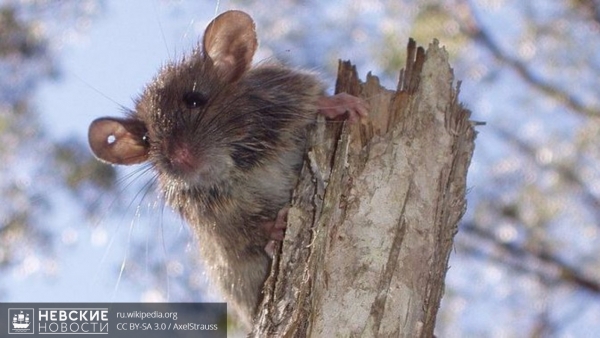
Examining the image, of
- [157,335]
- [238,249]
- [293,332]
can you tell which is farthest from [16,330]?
[293,332]

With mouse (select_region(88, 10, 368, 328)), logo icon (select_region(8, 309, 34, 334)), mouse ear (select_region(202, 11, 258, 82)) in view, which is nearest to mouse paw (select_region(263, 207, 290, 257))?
mouse (select_region(88, 10, 368, 328))

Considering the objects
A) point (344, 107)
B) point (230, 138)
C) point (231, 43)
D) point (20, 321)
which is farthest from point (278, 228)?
point (20, 321)

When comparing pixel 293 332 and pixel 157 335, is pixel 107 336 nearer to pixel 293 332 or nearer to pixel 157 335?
pixel 157 335

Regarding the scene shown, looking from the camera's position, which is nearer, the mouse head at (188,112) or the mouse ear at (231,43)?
the mouse head at (188,112)

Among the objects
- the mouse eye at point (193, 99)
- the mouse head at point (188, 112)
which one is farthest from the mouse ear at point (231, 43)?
the mouse eye at point (193, 99)

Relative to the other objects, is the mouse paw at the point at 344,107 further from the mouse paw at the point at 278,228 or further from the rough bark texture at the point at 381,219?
the mouse paw at the point at 278,228

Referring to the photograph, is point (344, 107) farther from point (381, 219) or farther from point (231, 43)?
point (231, 43)
